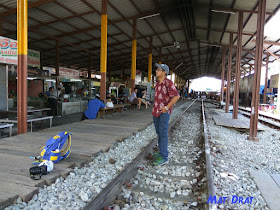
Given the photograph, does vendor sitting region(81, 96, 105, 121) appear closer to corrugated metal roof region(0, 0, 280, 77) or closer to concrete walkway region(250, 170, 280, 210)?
concrete walkway region(250, 170, 280, 210)

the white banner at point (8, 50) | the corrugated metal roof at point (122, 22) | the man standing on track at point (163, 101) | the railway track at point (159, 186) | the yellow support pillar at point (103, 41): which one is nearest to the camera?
the railway track at point (159, 186)

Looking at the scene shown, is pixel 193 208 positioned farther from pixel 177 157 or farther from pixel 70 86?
pixel 70 86

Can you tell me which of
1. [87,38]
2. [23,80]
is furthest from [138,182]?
[87,38]

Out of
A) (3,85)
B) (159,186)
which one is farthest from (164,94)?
(3,85)

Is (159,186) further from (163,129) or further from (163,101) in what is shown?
(163,101)

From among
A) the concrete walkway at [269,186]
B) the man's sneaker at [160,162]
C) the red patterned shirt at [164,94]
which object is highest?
the red patterned shirt at [164,94]

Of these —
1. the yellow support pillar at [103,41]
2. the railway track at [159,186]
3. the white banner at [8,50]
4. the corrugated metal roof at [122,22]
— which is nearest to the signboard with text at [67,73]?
the corrugated metal roof at [122,22]

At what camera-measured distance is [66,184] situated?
238 centimetres

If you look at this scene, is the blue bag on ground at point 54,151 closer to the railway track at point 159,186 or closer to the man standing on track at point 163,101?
the railway track at point 159,186

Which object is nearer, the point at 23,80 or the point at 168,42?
the point at 23,80

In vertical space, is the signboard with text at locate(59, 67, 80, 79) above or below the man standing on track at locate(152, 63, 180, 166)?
above

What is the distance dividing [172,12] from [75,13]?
618 cm

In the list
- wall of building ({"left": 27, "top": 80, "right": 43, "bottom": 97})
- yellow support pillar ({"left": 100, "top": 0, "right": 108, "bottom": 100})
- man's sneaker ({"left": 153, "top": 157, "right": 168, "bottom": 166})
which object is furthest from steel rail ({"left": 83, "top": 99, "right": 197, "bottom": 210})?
wall of building ({"left": 27, "top": 80, "right": 43, "bottom": 97})

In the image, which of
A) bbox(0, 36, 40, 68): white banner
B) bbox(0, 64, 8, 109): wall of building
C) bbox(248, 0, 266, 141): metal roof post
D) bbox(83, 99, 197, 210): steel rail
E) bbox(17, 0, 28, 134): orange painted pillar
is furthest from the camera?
bbox(0, 64, 8, 109): wall of building
